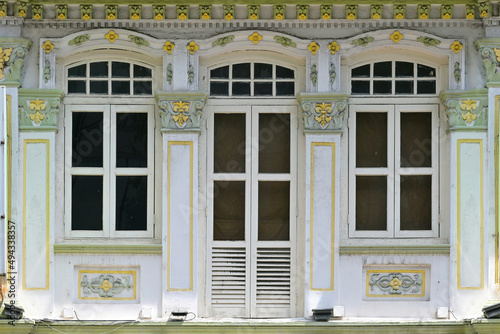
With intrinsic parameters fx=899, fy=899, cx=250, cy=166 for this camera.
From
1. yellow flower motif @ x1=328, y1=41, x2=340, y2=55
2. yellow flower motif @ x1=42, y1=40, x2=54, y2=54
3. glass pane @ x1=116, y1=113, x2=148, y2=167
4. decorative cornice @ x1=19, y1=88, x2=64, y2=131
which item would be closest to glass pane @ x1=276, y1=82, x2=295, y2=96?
yellow flower motif @ x1=328, y1=41, x2=340, y2=55

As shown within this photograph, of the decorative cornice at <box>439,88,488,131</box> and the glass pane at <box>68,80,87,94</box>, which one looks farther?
the glass pane at <box>68,80,87,94</box>

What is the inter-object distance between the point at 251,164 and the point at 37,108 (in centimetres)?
258

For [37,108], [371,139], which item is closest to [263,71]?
[371,139]

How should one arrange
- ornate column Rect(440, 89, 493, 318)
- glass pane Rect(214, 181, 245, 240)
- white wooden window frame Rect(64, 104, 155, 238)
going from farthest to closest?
glass pane Rect(214, 181, 245, 240) < white wooden window frame Rect(64, 104, 155, 238) < ornate column Rect(440, 89, 493, 318)

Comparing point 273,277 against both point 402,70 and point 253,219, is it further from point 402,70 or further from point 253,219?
point 402,70

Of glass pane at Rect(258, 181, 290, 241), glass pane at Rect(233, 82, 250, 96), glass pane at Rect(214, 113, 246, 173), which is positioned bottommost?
glass pane at Rect(258, 181, 290, 241)

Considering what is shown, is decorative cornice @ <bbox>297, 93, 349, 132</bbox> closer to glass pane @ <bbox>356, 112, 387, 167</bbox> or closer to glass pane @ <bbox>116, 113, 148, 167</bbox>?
glass pane @ <bbox>356, 112, 387, 167</bbox>

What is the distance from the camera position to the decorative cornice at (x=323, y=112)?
10484 mm

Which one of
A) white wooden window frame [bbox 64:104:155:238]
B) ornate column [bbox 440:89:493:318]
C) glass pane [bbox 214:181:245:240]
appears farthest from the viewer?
glass pane [bbox 214:181:245:240]

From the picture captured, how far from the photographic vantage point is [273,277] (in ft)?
35.1

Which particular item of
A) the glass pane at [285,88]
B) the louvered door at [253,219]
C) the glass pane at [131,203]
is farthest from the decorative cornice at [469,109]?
the glass pane at [131,203]

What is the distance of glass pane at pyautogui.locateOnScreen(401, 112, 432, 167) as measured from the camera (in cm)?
1072

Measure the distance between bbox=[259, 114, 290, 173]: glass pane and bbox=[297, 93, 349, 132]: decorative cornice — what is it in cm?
33

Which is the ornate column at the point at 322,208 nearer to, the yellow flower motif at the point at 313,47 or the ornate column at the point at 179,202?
the yellow flower motif at the point at 313,47
